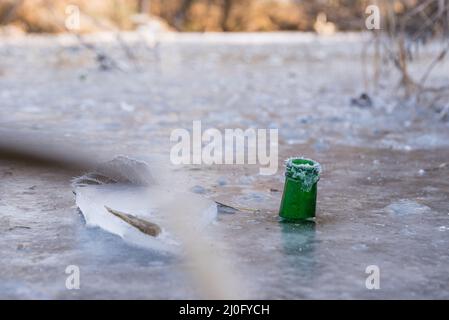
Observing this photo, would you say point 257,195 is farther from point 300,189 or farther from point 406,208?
point 406,208

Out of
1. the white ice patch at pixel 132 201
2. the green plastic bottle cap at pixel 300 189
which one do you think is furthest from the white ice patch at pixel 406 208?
the white ice patch at pixel 132 201

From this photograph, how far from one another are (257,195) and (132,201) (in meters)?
0.51

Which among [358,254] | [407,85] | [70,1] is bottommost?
[358,254]

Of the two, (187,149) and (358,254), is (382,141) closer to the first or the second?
(187,149)

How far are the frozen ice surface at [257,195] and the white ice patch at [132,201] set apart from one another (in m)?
0.05

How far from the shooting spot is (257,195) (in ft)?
8.89

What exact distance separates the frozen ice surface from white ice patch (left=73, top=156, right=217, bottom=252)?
47 millimetres

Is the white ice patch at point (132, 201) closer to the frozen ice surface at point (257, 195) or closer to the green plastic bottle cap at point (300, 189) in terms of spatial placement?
the frozen ice surface at point (257, 195)

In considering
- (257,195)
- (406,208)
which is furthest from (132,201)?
(406,208)

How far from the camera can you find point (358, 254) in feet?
6.68

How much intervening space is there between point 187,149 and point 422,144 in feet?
4.12

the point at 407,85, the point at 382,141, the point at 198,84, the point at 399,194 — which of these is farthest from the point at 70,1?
the point at 399,194

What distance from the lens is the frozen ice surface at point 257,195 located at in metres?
1.82

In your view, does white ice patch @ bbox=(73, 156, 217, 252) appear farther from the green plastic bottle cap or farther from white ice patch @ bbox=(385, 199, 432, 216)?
white ice patch @ bbox=(385, 199, 432, 216)
